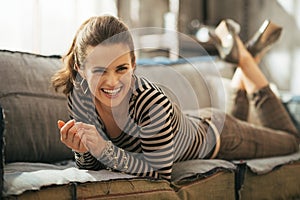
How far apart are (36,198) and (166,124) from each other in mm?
436

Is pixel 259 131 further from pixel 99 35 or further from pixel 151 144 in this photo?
pixel 99 35

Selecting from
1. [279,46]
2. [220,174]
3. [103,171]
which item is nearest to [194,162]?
[220,174]

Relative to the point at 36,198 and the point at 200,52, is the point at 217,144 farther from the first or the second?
the point at 200,52

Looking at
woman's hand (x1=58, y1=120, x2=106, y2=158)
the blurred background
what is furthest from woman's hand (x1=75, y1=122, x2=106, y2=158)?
the blurred background

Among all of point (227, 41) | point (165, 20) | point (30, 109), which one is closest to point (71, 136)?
Result: point (30, 109)

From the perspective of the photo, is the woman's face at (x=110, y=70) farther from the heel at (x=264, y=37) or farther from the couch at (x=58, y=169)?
the heel at (x=264, y=37)

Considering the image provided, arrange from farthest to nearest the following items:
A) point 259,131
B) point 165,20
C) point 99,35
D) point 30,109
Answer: point 165,20
point 259,131
point 30,109
point 99,35

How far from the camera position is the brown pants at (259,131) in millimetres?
2025

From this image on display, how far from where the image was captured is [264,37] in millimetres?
2447

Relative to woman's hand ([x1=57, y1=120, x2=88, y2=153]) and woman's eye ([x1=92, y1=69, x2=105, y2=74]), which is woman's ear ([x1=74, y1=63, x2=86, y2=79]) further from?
woman's hand ([x1=57, y1=120, x2=88, y2=153])

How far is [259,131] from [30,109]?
914 millimetres

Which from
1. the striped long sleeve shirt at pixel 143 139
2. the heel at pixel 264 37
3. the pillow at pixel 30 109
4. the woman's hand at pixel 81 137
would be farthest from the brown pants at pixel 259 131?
the woman's hand at pixel 81 137

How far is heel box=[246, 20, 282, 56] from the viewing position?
242 cm

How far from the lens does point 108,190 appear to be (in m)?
1.34
